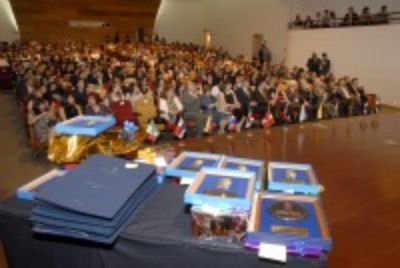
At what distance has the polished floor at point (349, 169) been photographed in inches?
63.9

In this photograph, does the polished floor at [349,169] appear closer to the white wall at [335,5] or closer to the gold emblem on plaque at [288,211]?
the gold emblem on plaque at [288,211]

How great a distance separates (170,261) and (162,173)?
1.74 ft

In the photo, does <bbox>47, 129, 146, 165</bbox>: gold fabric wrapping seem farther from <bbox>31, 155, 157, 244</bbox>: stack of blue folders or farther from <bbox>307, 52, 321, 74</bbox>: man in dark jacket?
<bbox>307, 52, 321, 74</bbox>: man in dark jacket

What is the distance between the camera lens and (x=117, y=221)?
1.25 meters

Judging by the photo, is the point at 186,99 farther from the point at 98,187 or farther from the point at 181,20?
the point at 181,20

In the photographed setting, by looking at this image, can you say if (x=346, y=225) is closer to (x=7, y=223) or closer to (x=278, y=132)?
(x=7, y=223)

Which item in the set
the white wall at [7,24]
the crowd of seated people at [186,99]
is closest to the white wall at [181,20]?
the white wall at [7,24]

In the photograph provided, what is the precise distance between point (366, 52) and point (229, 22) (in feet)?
30.2

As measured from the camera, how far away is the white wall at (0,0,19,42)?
18859mm

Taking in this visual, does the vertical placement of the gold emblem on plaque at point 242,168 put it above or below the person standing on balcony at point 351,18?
below

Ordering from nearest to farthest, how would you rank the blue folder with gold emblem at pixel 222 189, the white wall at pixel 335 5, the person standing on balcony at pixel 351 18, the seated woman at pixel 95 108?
the blue folder with gold emblem at pixel 222 189
the seated woman at pixel 95 108
the white wall at pixel 335 5
the person standing on balcony at pixel 351 18

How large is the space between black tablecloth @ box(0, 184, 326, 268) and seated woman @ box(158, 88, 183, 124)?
4238 millimetres

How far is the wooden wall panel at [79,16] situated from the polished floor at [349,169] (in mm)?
16439

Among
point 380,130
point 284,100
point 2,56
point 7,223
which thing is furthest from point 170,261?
A: point 2,56
